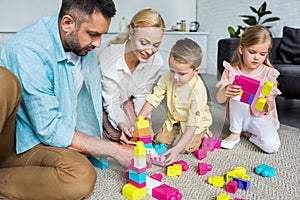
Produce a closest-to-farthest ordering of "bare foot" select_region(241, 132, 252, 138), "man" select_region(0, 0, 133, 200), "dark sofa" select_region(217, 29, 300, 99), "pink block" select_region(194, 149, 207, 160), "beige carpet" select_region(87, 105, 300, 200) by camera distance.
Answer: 1. "man" select_region(0, 0, 133, 200)
2. "beige carpet" select_region(87, 105, 300, 200)
3. "pink block" select_region(194, 149, 207, 160)
4. "bare foot" select_region(241, 132, 252, 138)
5. "dark sofa" select_region(217, 29, 300, 99)

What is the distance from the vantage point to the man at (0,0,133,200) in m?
0.83

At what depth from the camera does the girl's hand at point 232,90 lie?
1272 mm

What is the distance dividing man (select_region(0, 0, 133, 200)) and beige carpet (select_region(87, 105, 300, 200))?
0.33 feet

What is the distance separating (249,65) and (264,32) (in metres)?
0.14

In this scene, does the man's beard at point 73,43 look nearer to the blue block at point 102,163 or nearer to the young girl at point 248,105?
the blue block at point 102,163

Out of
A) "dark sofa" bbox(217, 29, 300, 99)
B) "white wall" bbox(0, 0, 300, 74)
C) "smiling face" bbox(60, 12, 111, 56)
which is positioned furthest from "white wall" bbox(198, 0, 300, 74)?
"smiling face" bbox(60, 12, 111, 56)

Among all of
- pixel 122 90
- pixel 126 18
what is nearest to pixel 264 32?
pixel 122 90

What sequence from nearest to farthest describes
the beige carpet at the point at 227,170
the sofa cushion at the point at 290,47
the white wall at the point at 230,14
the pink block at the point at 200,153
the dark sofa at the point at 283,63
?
the beige carpet at the point at 227,170
the pink block at the point at 200,153
the dark sofa at the point at 283,63
the sofa cushion at the point at 290,47
the white wall at the point at 230,14

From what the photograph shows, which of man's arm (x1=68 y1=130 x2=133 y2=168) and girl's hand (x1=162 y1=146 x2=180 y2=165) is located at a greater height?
man's arm (x1=68 y1=130 x2=133 y2=168)

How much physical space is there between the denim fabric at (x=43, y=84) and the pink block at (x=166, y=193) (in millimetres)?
278

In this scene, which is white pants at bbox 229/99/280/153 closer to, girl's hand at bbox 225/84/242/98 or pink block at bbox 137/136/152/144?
girl's hand at bbox 225/84/242/98

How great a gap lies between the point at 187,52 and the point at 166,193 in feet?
1.32

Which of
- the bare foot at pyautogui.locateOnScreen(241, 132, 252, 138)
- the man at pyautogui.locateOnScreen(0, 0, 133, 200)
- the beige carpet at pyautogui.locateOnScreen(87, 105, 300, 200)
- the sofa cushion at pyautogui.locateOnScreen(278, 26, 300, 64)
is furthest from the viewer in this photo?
the sofa cushion at pyautogui.locateOnScreen(278, 26, 300, 64)

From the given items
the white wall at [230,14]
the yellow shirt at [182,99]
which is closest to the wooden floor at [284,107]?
the yellow shirt at [182,99]
